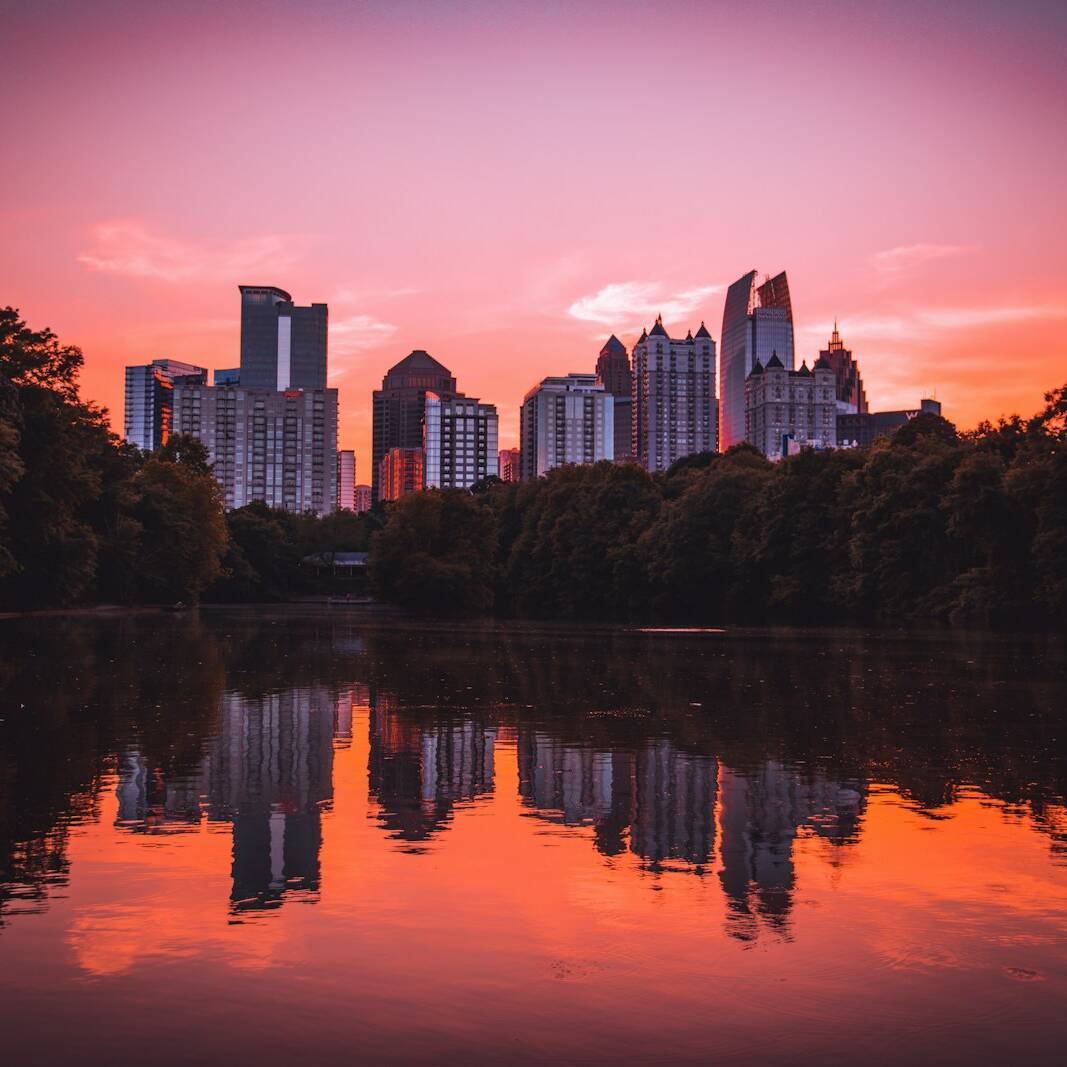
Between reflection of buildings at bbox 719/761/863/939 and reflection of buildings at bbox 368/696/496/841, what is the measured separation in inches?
110

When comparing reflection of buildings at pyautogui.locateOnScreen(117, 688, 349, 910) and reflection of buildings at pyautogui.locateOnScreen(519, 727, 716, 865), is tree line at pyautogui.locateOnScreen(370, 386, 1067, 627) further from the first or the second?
reflection of buildings at pyautogui.locateOnScreen(117, 688, 349, 910)

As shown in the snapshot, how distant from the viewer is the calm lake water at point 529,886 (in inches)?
262

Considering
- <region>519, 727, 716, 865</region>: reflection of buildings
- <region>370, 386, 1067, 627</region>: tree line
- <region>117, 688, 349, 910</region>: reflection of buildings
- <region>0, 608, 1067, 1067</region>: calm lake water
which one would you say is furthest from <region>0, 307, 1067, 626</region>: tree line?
<region>519, 727, 716, 865</region>: reflection of buildings

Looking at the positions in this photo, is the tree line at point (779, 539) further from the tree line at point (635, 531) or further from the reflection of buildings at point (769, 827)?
the reflection of buildings at point (769, 827)

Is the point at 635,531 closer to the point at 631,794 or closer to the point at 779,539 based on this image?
the point at 779,539

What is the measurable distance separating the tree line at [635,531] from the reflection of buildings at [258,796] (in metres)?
37.9

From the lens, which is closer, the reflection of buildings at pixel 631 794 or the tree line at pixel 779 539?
the reflection of buildings at pixel 631 794

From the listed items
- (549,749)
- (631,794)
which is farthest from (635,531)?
(631,794)

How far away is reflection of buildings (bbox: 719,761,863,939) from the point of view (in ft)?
30.1

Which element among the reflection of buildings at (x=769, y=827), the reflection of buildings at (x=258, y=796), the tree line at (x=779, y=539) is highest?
the tree line at (x=779, y=539)

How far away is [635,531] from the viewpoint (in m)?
118

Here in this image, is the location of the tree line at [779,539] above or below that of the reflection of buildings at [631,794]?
above

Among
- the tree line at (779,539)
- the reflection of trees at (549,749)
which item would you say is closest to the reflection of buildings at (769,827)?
the reflection of trees at (549,749)

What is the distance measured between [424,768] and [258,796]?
2.73m
